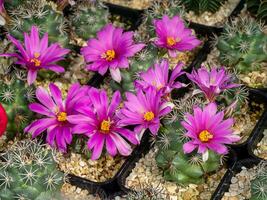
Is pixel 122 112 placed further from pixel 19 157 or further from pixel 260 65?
pixel 260 65

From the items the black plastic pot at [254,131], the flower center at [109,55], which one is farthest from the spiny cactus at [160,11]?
the black plastic pot at [254,131]

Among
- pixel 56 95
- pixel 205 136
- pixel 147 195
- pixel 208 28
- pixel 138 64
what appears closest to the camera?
pixel 147 195

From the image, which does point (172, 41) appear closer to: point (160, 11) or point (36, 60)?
point (160, 11)

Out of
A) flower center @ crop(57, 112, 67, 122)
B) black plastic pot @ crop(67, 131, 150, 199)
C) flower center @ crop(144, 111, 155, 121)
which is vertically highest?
flower center @ crop(144, 111, 155, 121)

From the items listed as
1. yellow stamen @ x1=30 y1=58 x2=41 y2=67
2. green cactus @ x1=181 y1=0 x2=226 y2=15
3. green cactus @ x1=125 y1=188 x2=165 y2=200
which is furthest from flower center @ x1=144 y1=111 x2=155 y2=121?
green cactus @ x1=181 y1=0 x2=226 y2=15

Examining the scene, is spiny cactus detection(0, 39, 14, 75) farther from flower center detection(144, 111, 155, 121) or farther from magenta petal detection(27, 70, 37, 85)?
flower center detection(144, 111, 155, 121)

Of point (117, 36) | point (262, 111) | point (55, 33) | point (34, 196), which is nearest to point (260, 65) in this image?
point (262, 111)

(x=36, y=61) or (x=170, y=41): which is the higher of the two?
(x=170, y=41)

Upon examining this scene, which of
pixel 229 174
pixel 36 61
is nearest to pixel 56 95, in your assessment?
pixel 36 61
